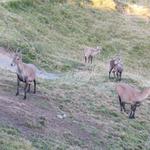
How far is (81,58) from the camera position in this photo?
33.1m

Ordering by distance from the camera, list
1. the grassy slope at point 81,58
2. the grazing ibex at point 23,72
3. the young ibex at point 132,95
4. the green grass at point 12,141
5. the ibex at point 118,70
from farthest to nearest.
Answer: the ibex at point 118,70 < the young ibex at point 132,95 < the grazing ibex at point 23,72 < the grassy slope at point 81,58 < the green grass at point 12,141

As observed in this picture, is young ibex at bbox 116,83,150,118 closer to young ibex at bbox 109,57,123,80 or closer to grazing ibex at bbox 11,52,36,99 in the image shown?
grazing ibex at bbox 11,52,36,99

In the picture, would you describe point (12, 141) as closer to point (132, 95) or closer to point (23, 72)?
point (23, 72)

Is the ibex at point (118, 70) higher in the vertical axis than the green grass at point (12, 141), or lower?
lower

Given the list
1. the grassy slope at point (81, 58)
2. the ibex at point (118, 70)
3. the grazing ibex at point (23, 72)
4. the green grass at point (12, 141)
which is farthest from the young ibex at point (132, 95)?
the ibex at point (118, 70)

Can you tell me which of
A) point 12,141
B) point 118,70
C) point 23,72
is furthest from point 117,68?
point 12,141

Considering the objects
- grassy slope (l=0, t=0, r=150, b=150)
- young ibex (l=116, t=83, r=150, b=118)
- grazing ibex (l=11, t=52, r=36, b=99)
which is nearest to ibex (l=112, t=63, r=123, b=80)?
grassy slope (l=0, t=0, r=150, b=150)

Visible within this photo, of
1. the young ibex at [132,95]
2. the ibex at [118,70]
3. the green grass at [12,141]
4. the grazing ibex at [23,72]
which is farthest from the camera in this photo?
the ibex at [118,70]

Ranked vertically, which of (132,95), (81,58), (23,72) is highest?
(23,72)

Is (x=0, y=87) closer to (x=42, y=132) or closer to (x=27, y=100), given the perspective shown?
(x=27, y=100)

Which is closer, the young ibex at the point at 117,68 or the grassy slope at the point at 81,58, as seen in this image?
the grassy slope at the point at 81,58

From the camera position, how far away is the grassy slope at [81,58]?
53.6 ft

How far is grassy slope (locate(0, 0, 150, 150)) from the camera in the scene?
53.6 feet

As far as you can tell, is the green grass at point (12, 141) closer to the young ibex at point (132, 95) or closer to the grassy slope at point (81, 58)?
the grassy slope at point (81, 58)
